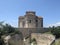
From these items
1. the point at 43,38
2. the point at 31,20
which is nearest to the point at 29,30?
the point at 31,20

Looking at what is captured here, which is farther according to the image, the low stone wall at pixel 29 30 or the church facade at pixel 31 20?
the church facade at pixel 31 20

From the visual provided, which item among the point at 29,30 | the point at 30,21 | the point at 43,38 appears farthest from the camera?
the point at 30,21

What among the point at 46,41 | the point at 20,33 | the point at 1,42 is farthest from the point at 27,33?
the point at 1,42

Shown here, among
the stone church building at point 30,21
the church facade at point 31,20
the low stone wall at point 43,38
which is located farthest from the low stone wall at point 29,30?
the church facade at point 31,20

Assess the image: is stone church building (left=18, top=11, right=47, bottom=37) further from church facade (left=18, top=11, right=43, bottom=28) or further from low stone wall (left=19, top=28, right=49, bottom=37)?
low stone wall (left=19, top=28, right=49, bottom=37)

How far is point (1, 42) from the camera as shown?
83.7 ft

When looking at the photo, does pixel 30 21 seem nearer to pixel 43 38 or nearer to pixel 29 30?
pixel 29 30

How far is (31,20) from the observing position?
52.1 metres

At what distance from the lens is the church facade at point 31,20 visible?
2051 inches

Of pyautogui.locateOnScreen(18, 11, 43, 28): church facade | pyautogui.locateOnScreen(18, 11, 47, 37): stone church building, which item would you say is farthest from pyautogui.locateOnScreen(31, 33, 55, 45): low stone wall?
pyautogui.locateOnScreen(18, 11, 43, 28): church facade

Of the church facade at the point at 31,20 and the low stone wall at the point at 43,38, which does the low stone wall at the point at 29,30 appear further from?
the church facade at the point at 31,20

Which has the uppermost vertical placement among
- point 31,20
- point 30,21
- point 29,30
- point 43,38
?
point 31,20

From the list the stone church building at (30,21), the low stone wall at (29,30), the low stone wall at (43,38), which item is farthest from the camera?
the stone church building at (30,21)

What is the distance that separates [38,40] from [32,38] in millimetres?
2360
